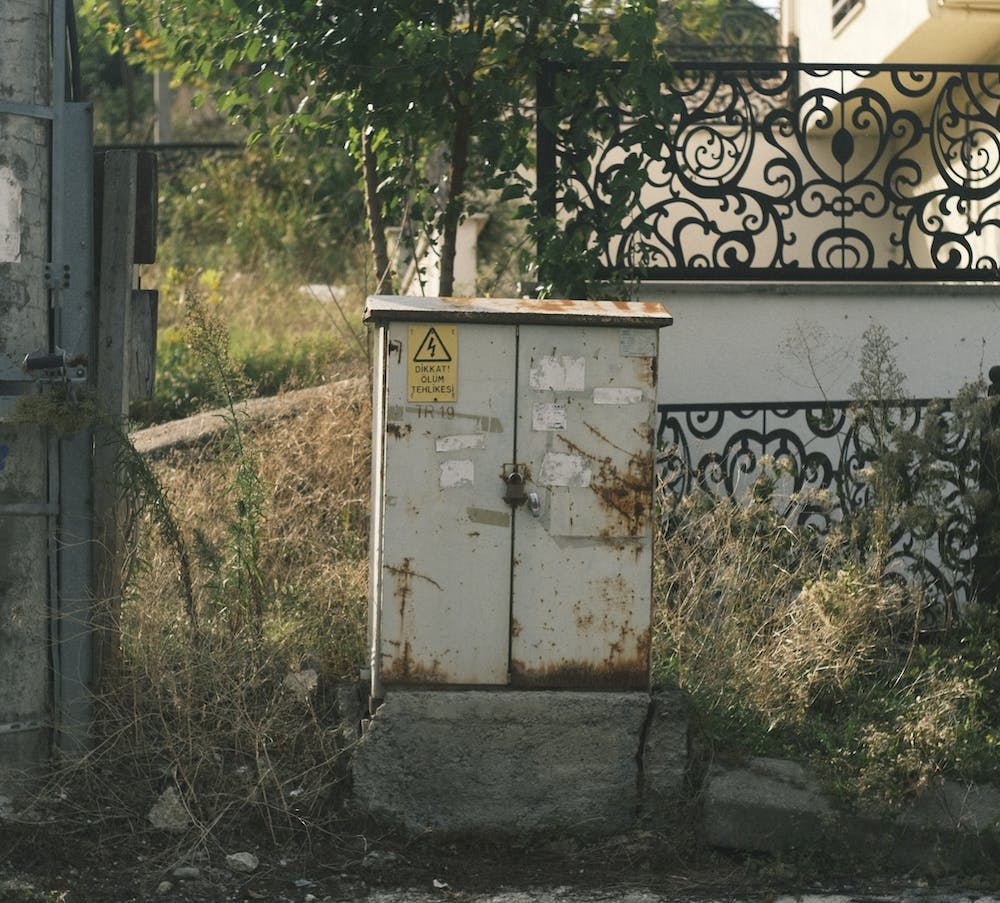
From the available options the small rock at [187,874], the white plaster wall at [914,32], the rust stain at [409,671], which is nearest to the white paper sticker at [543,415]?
the rust stain at [409,671]

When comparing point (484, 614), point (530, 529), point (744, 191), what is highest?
point (744, 191)

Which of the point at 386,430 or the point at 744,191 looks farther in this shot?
the point at 744,191

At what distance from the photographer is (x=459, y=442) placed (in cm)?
433

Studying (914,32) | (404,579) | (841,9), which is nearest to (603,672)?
(404,579)

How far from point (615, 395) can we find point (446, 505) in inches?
26.7

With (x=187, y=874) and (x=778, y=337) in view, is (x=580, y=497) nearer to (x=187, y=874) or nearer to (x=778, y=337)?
(x=187, y=874)

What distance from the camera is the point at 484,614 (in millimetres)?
4367

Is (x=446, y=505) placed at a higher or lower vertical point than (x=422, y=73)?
lower

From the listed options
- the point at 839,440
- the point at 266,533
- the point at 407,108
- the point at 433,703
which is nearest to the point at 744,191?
the point at 839,440

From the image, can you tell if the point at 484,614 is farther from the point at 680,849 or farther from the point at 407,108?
the point at 407,108

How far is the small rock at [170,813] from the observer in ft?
14.0

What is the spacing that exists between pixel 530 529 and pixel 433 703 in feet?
2.20

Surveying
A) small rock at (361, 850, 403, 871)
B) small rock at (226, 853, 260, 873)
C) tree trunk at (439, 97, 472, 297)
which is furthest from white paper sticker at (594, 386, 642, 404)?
tree trunk at (439, 97, 472, 297)

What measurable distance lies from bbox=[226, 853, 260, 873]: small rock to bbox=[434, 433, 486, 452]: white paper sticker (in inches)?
57.1
